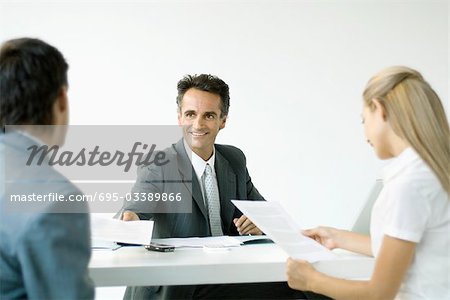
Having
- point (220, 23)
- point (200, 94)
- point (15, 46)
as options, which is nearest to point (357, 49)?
point (220, 23)

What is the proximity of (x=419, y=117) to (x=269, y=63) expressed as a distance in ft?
9.82

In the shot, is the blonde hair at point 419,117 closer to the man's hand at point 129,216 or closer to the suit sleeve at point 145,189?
the man's hand at point 129,216

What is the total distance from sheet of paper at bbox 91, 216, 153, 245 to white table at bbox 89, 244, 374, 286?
43 millimetres

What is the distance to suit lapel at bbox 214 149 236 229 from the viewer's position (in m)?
2.33

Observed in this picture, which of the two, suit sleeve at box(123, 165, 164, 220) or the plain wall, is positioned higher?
the plain wall

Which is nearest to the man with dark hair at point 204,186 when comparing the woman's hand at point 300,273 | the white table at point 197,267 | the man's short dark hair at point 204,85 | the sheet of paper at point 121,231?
the man's short dark hair at point 204,85

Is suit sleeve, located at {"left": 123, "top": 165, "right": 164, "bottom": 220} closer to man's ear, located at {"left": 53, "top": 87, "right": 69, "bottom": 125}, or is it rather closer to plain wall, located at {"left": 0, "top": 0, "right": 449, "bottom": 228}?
man's ear, located at {"left": 53, "top": 87, "right": 69, "bottom": 125}

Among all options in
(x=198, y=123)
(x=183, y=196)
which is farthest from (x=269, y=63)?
(x=183, y=196)

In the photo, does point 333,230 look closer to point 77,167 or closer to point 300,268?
point 300,268

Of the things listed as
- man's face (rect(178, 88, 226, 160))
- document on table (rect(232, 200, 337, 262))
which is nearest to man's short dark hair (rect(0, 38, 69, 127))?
document on table (rect(232, 200, 337, 262))

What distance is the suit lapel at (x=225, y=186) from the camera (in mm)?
2335

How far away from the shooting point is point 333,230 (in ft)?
5.56

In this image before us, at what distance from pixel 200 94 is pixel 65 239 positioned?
1576 millimetres

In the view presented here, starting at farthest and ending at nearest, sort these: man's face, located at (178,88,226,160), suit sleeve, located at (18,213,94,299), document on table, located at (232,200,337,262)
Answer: man's face, located at (178,88,226,160) < document on table, located at (232,200,337,262) < suit sleeve, located at (18,213,94,299)
